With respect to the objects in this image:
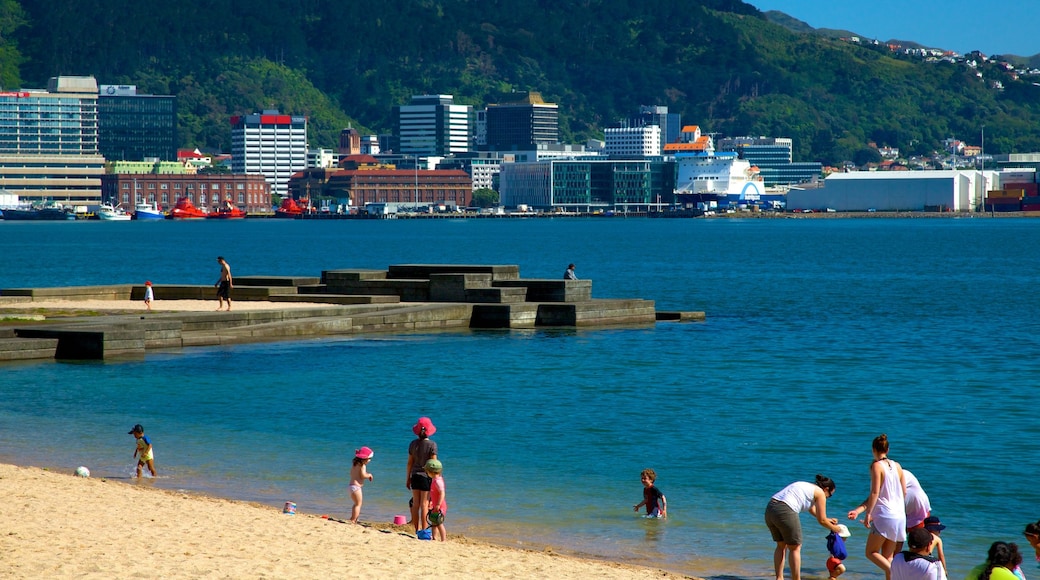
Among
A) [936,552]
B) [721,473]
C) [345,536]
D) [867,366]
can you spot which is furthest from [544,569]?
[867,366]

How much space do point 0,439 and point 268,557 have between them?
34.2ft

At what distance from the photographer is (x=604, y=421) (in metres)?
25.0

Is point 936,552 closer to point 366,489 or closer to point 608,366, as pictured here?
point 366,489

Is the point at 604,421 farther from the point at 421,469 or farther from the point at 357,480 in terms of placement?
the point at 421,469

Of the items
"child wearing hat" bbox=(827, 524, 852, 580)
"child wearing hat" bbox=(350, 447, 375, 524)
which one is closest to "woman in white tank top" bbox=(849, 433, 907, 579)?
"child wearing hat" bbox=(827, 524, 852, 580)

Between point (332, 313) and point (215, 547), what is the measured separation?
25.0 metres

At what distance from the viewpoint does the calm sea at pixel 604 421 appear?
17.6m

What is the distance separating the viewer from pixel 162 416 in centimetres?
2462

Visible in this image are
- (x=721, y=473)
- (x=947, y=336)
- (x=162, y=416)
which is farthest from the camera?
(x=947, y=336)

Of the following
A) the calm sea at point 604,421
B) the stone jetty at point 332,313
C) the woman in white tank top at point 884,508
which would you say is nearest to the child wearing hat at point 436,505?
the calm sea at point 604,421

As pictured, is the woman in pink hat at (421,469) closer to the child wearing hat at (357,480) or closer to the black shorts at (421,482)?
the black shorts at (421,482)

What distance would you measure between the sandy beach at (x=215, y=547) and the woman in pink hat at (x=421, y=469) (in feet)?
0.91

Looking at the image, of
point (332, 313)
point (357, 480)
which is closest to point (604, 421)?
point (357, 480)

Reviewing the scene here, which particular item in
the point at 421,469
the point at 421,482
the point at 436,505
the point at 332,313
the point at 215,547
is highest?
the point at 332,313
